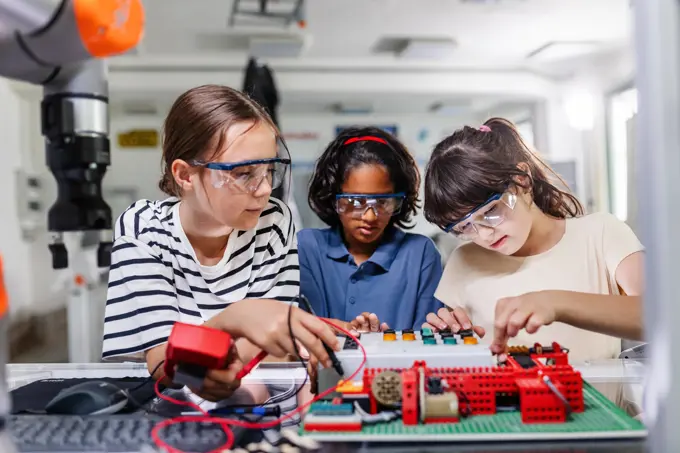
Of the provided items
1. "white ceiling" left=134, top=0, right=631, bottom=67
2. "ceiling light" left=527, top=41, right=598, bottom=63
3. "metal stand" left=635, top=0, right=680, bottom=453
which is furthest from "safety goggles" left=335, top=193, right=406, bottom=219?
"ceiling light" left=527, top=41, right=598, bottom=63

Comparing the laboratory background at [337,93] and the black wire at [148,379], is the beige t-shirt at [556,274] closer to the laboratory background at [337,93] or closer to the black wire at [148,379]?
the laboratory background at [337,93]

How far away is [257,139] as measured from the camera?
2.88 ft

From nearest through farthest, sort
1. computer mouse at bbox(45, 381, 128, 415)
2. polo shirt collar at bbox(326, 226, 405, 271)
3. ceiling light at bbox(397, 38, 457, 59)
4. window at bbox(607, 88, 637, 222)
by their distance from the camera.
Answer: window at bbox(607, 88, 637, 222) → computer mouse at bbox(45, 381, 128, 415) → polo shirt collar at bbox(326, 226, 405, 271) → ceiling light at bbox(397, 38, 457, 59)

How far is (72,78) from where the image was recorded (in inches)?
32.7

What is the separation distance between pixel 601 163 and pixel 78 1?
6.54 ft

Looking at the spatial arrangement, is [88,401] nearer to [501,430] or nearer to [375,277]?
[501,430]

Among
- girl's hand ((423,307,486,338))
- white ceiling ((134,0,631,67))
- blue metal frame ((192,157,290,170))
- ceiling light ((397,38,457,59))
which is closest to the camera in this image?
blue metal frame ((192,157,290,170))

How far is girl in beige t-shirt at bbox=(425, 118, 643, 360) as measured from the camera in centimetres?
95

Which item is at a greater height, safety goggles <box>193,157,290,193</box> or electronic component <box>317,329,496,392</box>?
safety goggles <box>193,157,290,193</box>

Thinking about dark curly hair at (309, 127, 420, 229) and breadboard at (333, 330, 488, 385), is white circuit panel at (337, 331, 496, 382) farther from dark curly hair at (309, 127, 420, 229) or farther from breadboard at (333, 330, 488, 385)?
dark curly hair at (309, 127, 420, 229)

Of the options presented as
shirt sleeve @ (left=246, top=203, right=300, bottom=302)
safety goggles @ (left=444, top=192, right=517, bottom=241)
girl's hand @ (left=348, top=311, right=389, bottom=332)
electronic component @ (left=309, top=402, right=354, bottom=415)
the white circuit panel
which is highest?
safety goggles @ (left=444, top=192, right=517, bottom=241)

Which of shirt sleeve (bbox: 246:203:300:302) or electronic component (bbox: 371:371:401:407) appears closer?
electronic component (bbox: 371:371:401:407)

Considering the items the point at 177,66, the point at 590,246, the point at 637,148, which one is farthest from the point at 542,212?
the point at 177,66

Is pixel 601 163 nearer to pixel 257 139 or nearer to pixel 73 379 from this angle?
pixel 257 139
